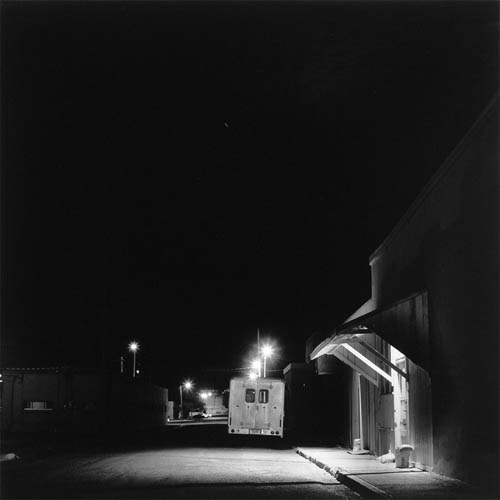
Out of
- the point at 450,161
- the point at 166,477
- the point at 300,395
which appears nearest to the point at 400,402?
the point at 166,477

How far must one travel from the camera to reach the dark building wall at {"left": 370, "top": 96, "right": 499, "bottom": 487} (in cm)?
1059

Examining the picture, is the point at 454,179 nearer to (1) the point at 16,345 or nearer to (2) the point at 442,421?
(2) the point at 442,421

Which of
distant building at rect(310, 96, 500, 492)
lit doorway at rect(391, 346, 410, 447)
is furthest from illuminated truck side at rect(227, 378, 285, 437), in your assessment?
lit doorway at rect(391, 346, 410, 447)

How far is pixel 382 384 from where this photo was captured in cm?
1866

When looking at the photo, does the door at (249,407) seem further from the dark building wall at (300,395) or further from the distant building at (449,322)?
the dark building wall at (300,395)

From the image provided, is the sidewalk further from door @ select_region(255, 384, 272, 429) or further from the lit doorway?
door @ select_region(255, 384, 272, 429)

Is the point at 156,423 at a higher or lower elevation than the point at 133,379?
lower

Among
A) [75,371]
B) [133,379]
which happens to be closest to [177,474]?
[75,371]

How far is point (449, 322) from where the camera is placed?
12.7m

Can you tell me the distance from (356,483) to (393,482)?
70cm

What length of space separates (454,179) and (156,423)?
56.6 meters

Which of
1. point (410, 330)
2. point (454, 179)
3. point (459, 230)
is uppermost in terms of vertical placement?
point (454, 179)

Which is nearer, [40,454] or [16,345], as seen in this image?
[40,454]

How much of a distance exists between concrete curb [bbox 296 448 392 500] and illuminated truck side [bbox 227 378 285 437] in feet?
34.7
